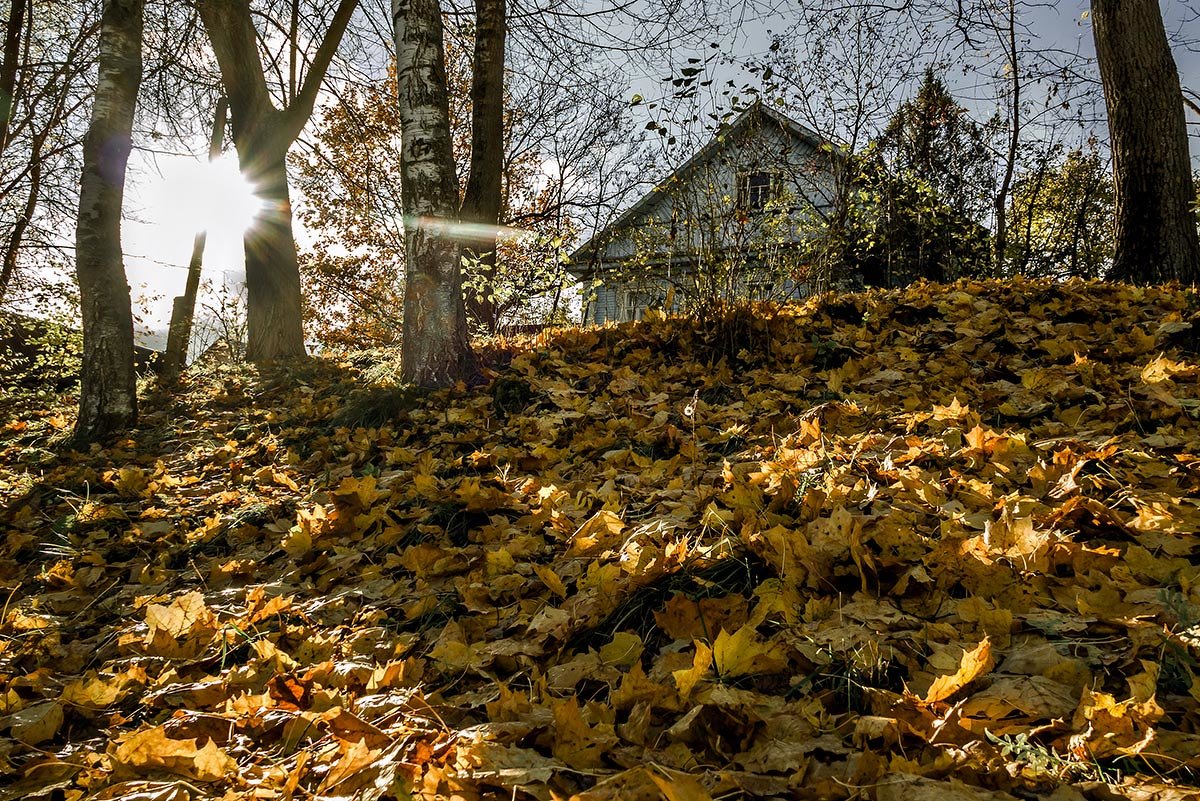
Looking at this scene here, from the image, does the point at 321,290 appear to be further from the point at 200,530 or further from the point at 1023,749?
the point at 1023,749

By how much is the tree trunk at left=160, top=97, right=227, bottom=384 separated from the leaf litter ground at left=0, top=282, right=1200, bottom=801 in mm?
6908

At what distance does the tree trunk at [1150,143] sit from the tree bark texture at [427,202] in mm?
5035

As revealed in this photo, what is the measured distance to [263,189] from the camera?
7.52 m

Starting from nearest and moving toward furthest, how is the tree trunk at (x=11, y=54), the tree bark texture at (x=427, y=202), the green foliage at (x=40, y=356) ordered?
the tree bark texture at (x=427, y=202), the green foliage at (x=40, y=356), the tree trunk at (x=11, y=54)

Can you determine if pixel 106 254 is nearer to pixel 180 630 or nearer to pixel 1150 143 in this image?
pixel 180 630

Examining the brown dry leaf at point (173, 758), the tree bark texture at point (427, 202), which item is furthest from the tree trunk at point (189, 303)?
the brown dry leaf at point (173, 758)

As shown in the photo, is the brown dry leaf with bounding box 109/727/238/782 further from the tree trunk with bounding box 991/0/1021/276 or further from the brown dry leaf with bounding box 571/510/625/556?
the tree trunk with bounding box 991/0/1021/276

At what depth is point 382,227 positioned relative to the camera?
17703mm

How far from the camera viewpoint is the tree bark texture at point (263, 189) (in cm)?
732

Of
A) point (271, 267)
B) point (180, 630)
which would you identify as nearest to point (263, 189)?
point (271, 267)

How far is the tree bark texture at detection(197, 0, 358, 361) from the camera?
7.32m

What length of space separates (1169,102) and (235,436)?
7334 mm

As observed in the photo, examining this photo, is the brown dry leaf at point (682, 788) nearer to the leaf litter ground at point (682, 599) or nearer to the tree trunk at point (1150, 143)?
the leaf litter ground at point (682, 599)

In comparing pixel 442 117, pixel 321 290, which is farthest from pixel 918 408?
pixel 321 290
